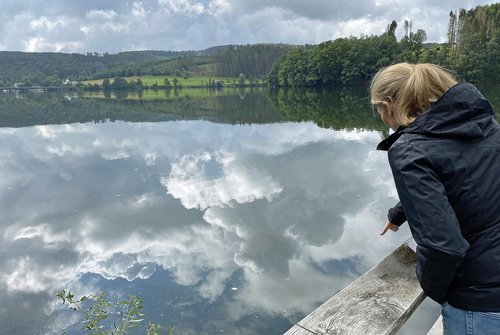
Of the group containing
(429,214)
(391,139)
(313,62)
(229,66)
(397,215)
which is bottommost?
(397,215)

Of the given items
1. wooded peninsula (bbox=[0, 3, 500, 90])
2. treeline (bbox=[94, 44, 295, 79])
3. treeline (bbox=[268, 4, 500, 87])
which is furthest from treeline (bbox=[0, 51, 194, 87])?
treeline (bbox=[268, 4, 500, 87])

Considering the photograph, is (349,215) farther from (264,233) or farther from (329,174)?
(329,174)

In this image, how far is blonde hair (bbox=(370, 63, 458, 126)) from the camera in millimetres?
1871

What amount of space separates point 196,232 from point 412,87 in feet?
23.6

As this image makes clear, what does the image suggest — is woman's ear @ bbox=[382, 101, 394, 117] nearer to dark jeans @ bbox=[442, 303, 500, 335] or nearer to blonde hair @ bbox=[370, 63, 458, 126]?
blonde hair @ bbox=[370, 63, 458, 126]

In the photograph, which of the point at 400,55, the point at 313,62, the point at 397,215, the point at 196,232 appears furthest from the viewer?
the point at 313,62

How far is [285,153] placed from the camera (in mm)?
16469

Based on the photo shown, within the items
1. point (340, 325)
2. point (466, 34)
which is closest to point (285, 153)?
point (340, 325)

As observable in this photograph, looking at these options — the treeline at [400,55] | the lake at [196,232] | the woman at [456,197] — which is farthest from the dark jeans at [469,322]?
the treeline at [400,55]

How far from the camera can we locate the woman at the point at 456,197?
5.39 ft

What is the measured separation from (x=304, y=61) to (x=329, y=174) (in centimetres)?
7823

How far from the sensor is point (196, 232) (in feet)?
28.0

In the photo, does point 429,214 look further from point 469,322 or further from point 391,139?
point 469,322

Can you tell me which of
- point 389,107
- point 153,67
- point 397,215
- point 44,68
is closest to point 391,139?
point 389,107
